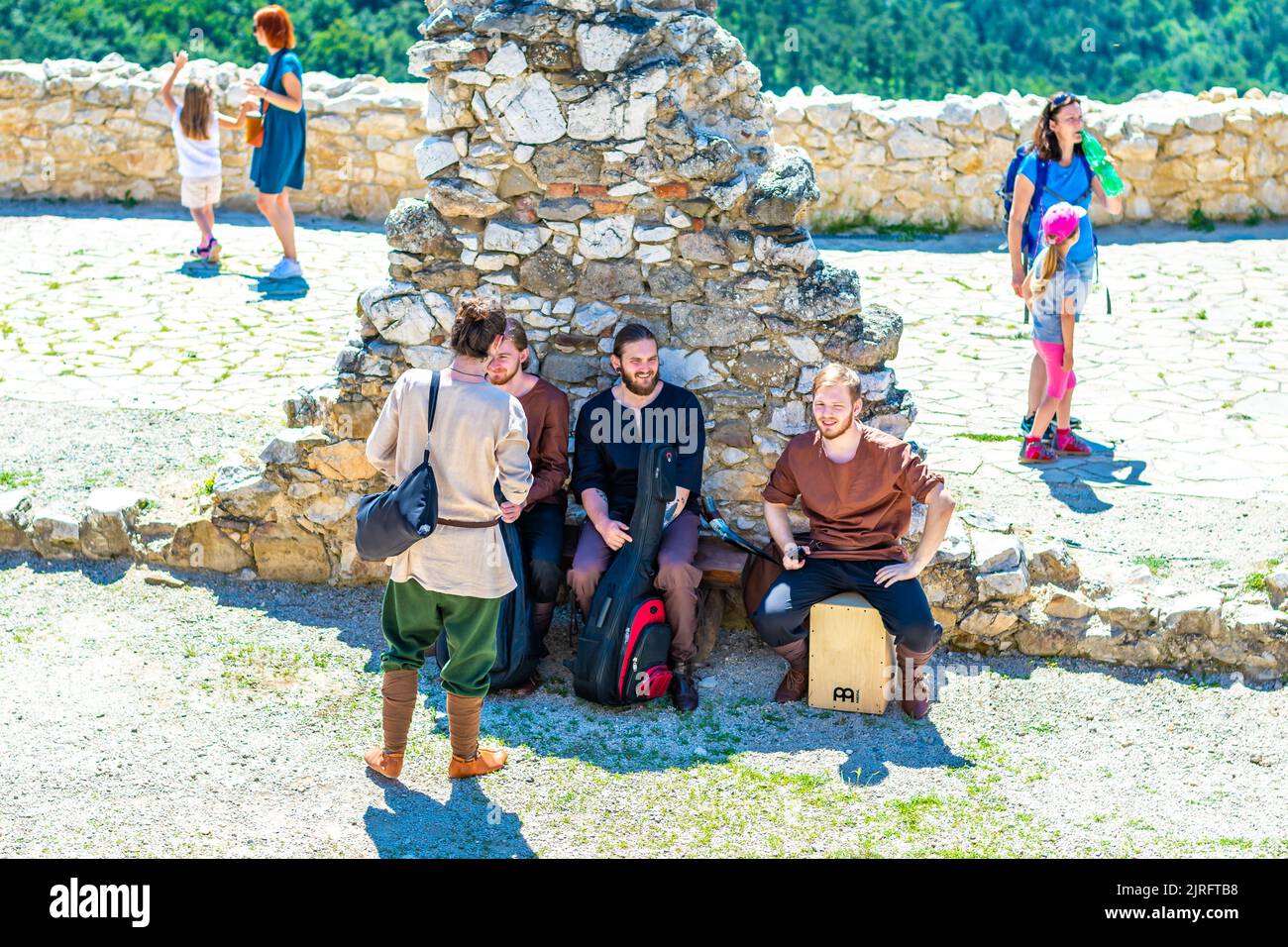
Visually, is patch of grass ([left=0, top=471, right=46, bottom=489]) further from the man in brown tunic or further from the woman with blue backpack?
the woman with blue backpack

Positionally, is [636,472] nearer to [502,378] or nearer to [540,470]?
[540,470]

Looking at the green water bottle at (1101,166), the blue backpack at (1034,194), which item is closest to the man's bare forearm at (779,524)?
the blue backpack at (1034,194)

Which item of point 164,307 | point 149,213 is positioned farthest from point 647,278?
point 149,213

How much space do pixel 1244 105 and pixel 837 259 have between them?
12.1 ft

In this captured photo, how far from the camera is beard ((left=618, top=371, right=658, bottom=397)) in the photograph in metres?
5.98

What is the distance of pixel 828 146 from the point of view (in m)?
12.4

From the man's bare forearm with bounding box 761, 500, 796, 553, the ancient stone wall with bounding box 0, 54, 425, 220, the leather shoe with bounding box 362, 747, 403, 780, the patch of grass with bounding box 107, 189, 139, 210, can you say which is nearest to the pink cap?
the man's bare forearm with bounding box 761, 500, 796, 553

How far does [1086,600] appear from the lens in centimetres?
608

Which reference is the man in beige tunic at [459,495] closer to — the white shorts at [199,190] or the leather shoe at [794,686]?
the leather shoe at [794,686]

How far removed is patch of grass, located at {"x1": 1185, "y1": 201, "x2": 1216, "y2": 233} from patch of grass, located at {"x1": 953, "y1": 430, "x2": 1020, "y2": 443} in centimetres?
515

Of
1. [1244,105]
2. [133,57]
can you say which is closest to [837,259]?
[1244,105]

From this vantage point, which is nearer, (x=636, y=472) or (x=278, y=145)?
(x=636, y=472)

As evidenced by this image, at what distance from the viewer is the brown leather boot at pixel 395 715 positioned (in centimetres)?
509

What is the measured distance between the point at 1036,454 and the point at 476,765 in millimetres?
3876
